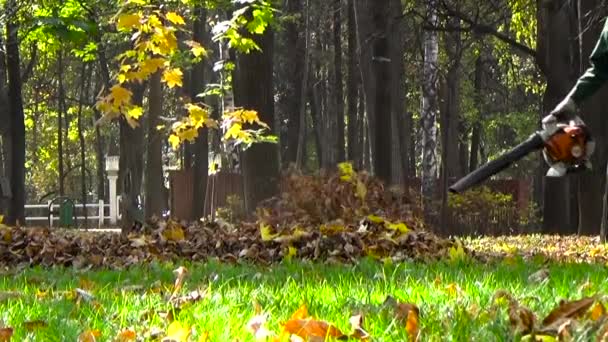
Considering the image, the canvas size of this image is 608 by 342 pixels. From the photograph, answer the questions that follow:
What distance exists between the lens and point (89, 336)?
3719 mm

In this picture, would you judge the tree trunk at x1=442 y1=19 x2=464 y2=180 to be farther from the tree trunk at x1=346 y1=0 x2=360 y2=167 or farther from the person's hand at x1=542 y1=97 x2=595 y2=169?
the person's hand at x1=542 y1=97 x2=595 y2=169

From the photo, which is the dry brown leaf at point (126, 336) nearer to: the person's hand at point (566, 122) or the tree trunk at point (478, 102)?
the person's hand at point (566, 122)

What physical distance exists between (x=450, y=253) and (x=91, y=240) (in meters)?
3.97

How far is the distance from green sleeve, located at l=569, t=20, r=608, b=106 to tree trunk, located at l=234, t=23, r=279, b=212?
14.6 meters

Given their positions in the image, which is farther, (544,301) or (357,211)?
(357,211)

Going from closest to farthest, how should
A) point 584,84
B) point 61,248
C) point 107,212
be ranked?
point 584,84 → point 61,248 → point 107,212

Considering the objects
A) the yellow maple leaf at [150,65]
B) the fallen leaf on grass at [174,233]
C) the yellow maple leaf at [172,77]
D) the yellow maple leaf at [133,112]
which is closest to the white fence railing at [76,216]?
the yellow maple leaf at [172,77]

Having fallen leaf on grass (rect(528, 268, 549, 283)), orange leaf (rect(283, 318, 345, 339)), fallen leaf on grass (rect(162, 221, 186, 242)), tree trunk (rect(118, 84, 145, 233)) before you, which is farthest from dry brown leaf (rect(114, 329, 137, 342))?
tree trunk (rect(118, 84, 145, 233))

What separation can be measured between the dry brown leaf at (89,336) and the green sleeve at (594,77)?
1891mm

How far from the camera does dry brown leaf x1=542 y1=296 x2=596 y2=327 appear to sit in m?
3.69

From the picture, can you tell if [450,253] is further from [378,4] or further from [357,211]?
[378,4]

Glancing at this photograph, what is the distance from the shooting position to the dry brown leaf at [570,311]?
12.1ft

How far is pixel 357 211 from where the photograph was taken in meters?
12.1

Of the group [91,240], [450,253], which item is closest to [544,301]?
[450,253]
